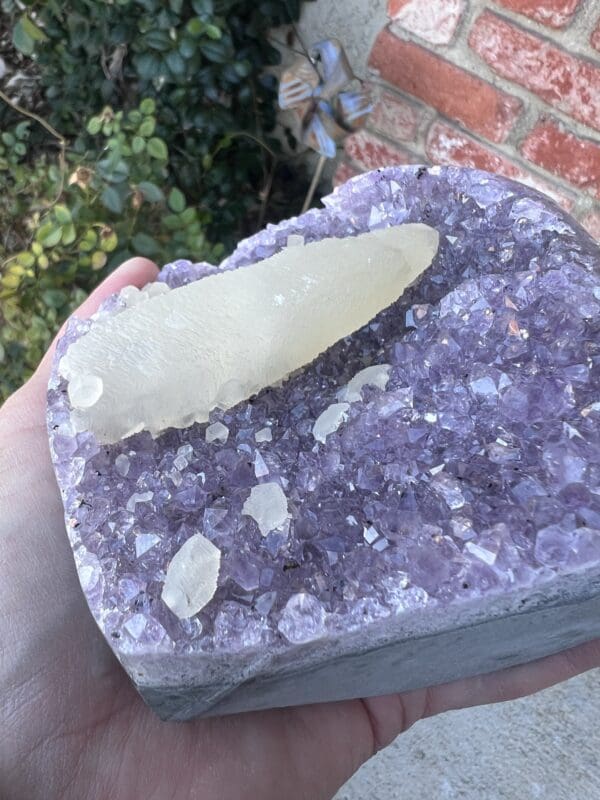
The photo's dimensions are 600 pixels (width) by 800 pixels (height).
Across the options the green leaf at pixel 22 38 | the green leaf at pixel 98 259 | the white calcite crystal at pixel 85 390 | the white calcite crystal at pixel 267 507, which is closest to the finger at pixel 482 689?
the white calcite crystal at pixel 267 507

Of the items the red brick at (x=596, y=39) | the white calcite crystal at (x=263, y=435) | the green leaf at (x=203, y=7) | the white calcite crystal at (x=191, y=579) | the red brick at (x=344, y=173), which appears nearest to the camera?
the white calcite crystal at (x=191, y=579)

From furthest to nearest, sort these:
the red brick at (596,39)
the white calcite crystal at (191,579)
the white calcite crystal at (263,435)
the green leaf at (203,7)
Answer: the green leaf at (203,7) → the red brick at (596,39) → the white calcite crystal at (263,435) → the white calcite crystal at (191,579)

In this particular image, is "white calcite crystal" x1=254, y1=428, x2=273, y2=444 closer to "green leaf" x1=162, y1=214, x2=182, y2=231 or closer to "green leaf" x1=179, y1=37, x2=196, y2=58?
"green leaf" x1=162, y1=214, x2=182, y2=231

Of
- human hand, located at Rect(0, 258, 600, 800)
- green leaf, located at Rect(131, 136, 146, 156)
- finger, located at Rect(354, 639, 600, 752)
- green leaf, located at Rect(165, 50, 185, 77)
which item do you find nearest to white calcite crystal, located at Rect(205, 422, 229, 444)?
human hand, located at Rect(0, 258, 600, 800)

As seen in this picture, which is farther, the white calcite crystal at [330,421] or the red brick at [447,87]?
the red brick at [447,87]

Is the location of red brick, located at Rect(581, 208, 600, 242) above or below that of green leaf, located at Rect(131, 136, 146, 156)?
above

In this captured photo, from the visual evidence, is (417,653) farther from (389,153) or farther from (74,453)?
(389,153)

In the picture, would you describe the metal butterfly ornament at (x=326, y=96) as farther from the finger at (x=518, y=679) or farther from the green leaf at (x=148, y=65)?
the finger at (x=518, y=679)
